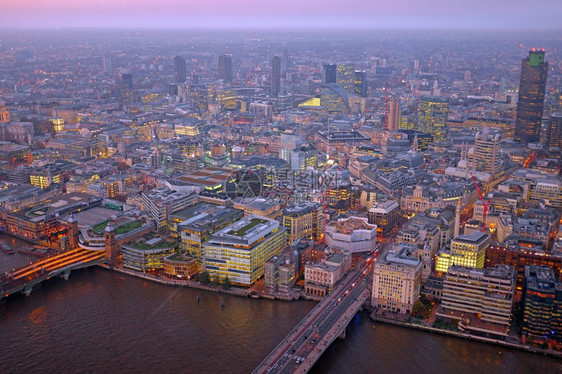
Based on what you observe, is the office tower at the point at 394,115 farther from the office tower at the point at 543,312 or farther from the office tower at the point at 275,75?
the office tower at the point at 543,312

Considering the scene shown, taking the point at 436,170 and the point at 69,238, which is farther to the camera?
the point at 436,170

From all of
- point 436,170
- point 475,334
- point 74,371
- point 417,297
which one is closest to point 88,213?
point 74,371

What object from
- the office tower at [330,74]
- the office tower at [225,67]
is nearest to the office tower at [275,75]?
the office tower at [330,74]

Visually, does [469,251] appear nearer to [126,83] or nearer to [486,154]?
[486,154]

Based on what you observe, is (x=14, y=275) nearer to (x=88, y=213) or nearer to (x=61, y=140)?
(x=88, y=213)

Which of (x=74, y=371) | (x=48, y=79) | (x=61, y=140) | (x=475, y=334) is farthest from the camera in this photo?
(x=48, y=79)

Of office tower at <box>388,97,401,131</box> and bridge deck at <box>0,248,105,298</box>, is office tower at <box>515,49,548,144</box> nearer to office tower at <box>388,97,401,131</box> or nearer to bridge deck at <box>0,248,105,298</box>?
office tower at <box>388,97,401,131</box>
